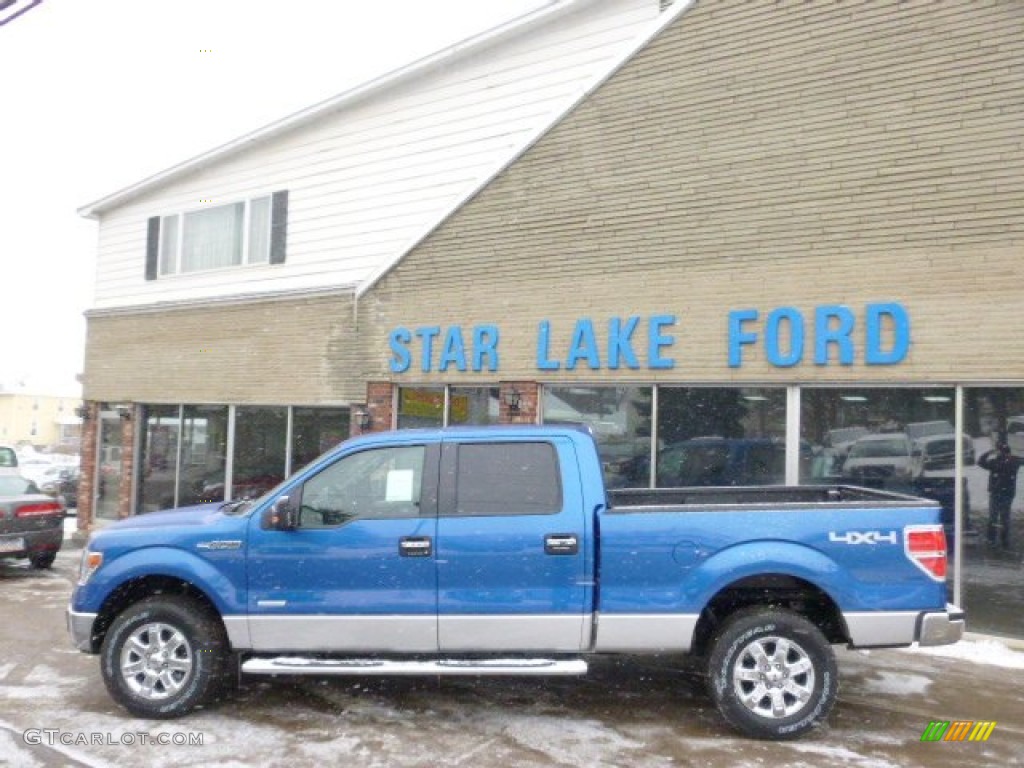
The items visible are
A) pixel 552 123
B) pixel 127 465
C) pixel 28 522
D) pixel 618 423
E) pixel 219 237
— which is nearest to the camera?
pixel 618 423

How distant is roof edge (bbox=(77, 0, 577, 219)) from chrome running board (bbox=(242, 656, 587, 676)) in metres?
8.84

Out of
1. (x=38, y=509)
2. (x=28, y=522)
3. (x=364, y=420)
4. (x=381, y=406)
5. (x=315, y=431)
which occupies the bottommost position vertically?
(x=28, y=522)

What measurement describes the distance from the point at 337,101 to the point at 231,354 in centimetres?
433

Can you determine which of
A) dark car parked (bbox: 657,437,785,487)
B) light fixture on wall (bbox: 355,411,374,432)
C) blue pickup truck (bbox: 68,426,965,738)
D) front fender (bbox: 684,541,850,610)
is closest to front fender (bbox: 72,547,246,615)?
blue pickup truck (bbox: 68,426,965,738)

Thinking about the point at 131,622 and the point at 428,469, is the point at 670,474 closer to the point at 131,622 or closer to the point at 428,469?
the point at 428,469

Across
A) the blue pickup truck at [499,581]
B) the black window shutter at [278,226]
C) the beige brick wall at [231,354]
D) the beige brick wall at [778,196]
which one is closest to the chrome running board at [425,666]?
the blue pickup truck at [499,581]

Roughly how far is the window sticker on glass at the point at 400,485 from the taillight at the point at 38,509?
754 centimetres

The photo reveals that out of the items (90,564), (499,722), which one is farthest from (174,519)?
(499,722)

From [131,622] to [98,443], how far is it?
11316 mm

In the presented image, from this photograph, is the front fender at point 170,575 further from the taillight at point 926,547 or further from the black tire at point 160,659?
the taillight at point 926,547

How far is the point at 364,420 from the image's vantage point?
11617 mm

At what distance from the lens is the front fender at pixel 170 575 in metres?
5.40

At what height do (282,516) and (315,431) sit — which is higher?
(315,431)

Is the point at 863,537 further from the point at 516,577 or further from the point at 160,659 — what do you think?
the point at 160,659
